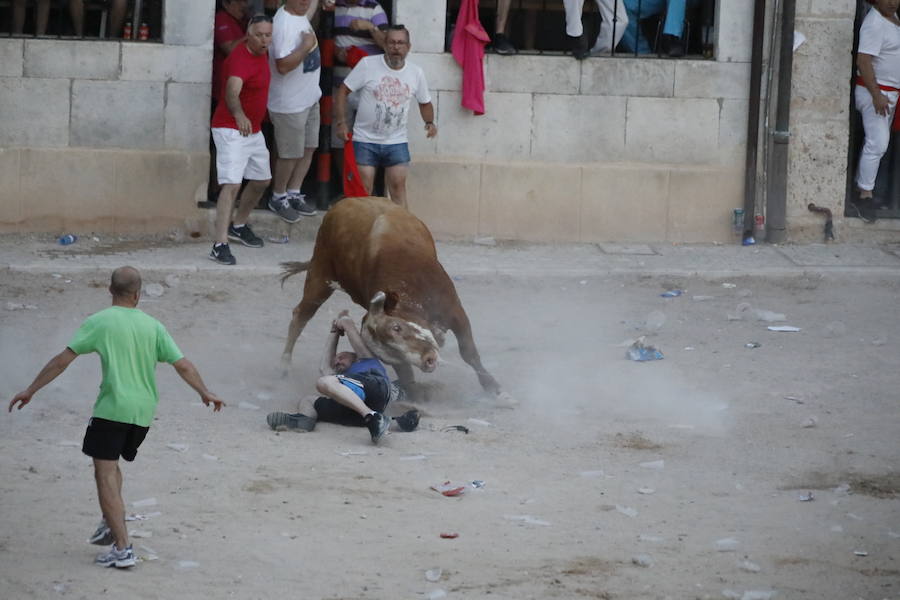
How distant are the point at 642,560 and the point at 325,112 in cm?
792

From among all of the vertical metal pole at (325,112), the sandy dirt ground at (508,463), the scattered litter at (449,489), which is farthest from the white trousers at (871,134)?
the scattered litter at (449,489)

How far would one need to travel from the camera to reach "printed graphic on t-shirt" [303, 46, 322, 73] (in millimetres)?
12969

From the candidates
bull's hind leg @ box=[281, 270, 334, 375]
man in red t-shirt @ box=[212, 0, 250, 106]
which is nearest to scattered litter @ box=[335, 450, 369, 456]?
bull's hind leg @ box=[281, 270, 334, 375]

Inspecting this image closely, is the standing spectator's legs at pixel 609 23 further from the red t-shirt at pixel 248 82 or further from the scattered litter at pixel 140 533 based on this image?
the scattered litter at pixel 140 533

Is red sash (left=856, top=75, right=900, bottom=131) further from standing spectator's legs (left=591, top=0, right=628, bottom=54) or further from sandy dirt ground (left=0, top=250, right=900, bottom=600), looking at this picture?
sandy dirt ground (left=0, top=250, right=900, bottom=600)

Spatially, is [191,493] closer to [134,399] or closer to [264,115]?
[134,399]

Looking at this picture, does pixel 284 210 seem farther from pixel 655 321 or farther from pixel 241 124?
pixel 655 321

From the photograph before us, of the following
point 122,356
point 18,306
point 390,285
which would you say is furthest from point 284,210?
point 122,356

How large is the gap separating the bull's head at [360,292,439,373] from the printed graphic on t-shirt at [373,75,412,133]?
4.08 meters

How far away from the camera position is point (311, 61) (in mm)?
13000

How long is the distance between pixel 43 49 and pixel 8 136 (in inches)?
31.0

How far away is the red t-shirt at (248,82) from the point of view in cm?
1230

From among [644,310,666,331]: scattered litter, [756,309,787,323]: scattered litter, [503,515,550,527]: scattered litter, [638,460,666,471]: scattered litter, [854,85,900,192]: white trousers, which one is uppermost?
[854,85,900,192]: white trousers

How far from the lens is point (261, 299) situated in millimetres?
11742
